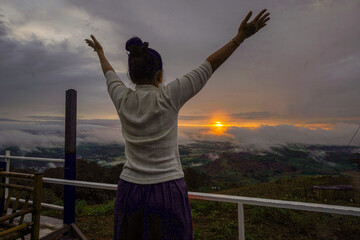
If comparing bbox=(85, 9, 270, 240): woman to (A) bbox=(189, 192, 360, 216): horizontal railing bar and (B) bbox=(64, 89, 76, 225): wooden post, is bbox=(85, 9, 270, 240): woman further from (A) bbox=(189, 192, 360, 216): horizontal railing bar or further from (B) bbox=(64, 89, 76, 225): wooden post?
(B) bbox=(64, 89, 76, 225): wooden post

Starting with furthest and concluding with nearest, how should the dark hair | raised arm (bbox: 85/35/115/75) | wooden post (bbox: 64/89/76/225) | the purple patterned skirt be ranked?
wooden post (bbox: 64/89/76/225)
raised arm (bbox: 85/35/115/75)
the dark hair
the purple patterned skirt

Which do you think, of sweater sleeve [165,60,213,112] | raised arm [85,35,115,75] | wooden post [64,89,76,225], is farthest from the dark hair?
wooden post [64,89,76,225]

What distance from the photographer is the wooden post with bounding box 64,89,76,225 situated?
2.69 metres

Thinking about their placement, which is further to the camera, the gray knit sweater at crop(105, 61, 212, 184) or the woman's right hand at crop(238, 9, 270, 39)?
the woman's right hand at crop(238, 9, 270, 39)

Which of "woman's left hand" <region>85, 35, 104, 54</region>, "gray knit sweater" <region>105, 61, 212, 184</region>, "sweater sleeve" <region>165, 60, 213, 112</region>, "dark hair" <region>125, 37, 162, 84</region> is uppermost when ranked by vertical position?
"woman's left hand" <region>85, 35, 104, 54</region>

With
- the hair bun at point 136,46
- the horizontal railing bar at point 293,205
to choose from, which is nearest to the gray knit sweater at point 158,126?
the hair bun at point 136,46

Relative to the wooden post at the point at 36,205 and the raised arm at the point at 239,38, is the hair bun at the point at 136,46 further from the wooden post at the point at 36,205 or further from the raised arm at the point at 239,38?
the wooden post at the point at 36,205

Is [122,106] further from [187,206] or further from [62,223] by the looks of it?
[62,223]

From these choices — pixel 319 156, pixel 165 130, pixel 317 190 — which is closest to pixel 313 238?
pixel 165 130

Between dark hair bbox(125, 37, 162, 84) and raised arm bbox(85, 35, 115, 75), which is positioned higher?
raised arm bbox(85, 35, 115, 75)

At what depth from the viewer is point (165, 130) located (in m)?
0.90

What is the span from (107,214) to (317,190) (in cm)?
714

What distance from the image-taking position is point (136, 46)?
3.32 ft

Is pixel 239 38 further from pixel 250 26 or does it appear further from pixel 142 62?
pixel 142 62
